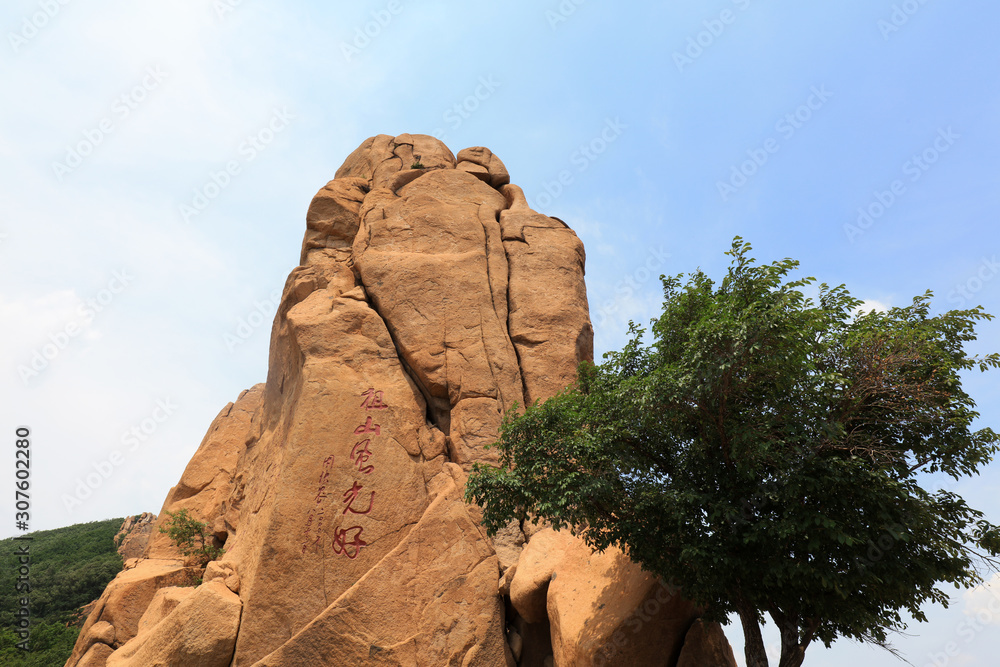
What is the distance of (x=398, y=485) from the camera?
48.4 feet

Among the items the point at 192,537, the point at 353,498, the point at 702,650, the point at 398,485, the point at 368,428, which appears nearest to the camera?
the point at 702,650

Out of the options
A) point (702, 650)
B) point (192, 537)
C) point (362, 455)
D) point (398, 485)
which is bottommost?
point (702, 650)

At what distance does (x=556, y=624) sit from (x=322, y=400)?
7.27 m

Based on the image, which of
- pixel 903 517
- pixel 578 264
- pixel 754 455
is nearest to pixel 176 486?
pixel 578 264

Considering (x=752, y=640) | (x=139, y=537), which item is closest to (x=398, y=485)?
(x=752, y=640)

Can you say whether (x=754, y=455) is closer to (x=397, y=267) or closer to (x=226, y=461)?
(x=397, y=267)

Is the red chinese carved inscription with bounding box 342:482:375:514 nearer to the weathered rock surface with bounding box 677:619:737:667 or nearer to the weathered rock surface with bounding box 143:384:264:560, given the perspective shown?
the weathered rock surface with bounding box 143:384:264:560

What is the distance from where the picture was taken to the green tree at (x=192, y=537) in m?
19.1

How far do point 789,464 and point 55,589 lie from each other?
4236 cm

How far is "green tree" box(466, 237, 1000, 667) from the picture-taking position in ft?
32.8

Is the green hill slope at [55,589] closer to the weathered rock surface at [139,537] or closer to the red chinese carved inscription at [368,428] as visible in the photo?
the weathered rock surface at [139,537]

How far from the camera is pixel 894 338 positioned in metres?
10.7

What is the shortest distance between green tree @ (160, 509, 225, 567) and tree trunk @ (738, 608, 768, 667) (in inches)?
583

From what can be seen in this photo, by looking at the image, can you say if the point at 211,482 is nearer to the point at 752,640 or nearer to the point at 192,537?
the point at 192,537
